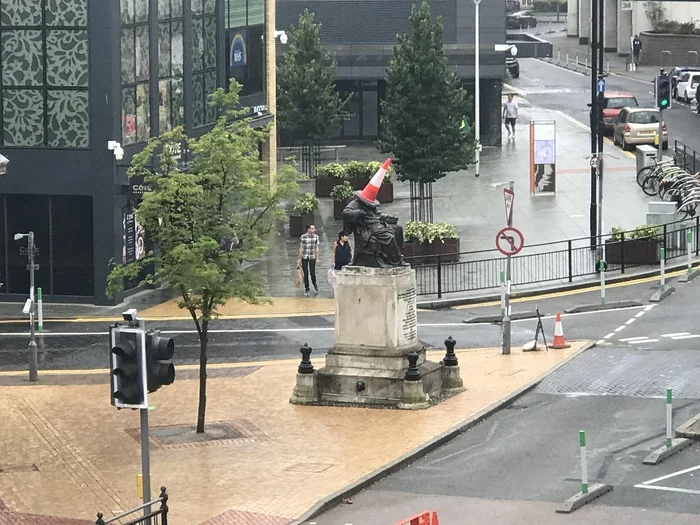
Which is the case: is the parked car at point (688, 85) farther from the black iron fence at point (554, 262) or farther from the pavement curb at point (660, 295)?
the pavement curb at point (660, 295)

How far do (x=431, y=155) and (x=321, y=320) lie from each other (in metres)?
12.7

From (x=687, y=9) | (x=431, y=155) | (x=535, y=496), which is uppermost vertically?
(x=687, y=9)

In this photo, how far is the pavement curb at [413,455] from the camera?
853 inches

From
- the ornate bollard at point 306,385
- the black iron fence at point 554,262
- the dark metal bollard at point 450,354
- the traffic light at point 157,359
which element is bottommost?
the ornate bollard at point 306,385

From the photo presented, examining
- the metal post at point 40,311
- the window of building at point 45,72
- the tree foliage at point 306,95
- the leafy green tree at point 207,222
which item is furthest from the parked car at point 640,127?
the leafy green tree at point 207,222

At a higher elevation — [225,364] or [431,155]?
[431,155]

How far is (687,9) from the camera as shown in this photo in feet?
294

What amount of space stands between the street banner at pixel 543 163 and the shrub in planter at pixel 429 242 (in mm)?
11230

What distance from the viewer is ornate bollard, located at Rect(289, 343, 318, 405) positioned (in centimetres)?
2747

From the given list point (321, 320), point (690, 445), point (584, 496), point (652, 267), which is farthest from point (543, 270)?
point (584, 496)

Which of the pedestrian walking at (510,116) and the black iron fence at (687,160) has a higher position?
the pedestrian walking at (510,116)

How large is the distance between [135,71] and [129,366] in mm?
22417

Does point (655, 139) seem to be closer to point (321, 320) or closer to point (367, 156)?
point (367, 156)

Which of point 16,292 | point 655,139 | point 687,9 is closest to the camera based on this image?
point 16,292
